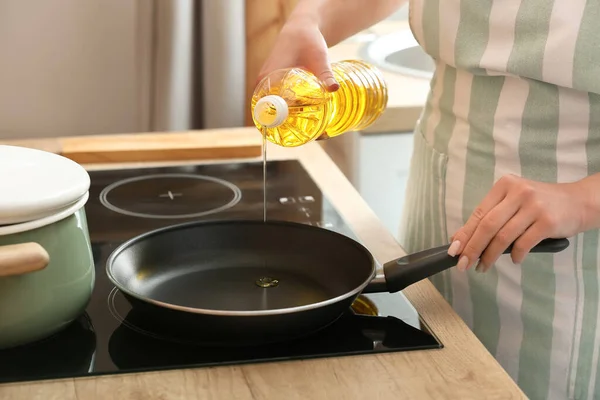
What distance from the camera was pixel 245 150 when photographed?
53.3 inches

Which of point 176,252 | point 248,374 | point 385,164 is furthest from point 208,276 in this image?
point 385,164

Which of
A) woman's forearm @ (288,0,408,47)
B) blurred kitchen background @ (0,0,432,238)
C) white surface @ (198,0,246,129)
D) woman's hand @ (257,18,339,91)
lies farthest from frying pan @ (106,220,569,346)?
white surface @ (198,0,246,129)

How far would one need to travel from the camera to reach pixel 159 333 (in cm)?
80

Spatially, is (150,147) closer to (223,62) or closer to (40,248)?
(223,62)

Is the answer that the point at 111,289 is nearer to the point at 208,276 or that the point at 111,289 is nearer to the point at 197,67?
the point at 208,276

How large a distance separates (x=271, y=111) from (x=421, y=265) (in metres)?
0.24

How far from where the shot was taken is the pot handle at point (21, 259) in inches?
27.4

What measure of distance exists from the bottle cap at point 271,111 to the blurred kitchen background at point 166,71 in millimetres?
538

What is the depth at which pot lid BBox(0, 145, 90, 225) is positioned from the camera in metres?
0.73

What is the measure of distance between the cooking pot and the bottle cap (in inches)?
8.6

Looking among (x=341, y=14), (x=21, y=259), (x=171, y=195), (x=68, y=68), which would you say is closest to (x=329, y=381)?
(x=21, y=259)

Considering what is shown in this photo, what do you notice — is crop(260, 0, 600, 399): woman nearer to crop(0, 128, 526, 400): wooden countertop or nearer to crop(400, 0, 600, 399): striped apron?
crop(400, 0, 600, 399): striped apron

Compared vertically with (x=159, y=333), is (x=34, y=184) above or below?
above

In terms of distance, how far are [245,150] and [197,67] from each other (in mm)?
470
